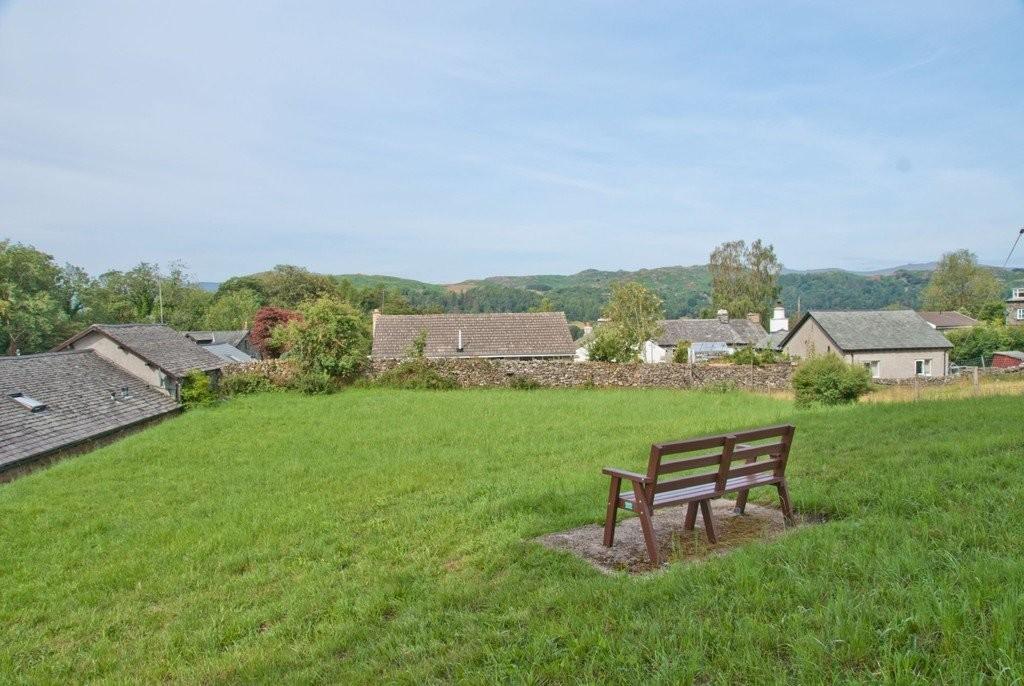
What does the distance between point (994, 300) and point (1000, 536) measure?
10055 cm

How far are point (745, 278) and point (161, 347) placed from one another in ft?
243

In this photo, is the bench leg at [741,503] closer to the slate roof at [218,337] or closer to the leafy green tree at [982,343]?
Answer: the slate roof at [218,337]

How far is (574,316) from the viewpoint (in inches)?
5807

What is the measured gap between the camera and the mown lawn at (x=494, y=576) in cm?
341

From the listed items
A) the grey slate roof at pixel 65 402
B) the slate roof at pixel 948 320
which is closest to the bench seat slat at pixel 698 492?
the grey slate roof at pixel 65 402

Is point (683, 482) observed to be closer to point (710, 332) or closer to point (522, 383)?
point (522, 383)

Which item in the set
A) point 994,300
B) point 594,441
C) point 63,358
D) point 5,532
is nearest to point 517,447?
point 594,441

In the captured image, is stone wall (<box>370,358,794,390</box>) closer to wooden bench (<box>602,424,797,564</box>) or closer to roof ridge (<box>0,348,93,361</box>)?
roof ridge (<box>0,348,93,361</box>)

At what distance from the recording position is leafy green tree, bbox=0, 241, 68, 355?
49906mm

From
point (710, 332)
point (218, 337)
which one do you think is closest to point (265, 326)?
point (218, 337)

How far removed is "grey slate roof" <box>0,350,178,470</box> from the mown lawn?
10.9ft

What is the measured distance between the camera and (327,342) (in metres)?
27.8

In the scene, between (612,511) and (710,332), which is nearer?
(612,511)

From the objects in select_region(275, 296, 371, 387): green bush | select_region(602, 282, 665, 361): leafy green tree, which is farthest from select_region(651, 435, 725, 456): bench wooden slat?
select_region(602, 282, 665, 361): leafy green tree
